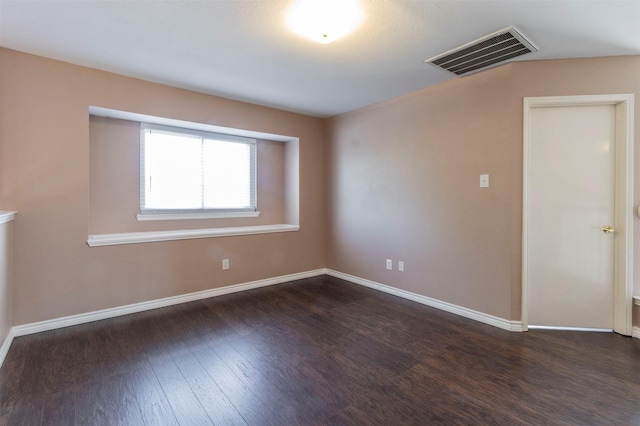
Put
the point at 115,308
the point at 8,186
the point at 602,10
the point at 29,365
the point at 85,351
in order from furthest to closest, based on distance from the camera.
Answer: the point at 115,308
the point at 8,186
the point at 85,351
the point at 29,365
the point at 602,10

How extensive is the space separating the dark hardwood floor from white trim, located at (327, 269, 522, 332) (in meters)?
0.10

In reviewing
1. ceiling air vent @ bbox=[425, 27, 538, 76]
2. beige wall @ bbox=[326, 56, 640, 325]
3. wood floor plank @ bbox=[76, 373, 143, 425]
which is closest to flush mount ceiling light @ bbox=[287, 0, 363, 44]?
ceiling air vent @ bbox=[425, 27, 538, 76]

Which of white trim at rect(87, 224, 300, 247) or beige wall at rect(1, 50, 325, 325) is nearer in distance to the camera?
beige wall at rect(1, 50, 325, 325)

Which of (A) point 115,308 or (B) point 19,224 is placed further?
(A) point 115,308

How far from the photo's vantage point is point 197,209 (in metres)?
3.79

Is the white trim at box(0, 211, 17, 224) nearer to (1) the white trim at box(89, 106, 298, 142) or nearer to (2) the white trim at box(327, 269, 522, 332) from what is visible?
(1) the white trim at box(89, 106, 298, 142)

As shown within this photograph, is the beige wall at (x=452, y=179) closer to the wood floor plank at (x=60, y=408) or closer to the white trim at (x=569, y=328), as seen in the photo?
the white trim at (x=569, y=328)

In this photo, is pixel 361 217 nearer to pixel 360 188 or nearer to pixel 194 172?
pixel 360 188

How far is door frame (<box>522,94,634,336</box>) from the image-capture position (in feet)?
7.97

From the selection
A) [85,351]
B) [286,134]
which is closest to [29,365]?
[85,351]

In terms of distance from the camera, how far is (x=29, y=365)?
204cm

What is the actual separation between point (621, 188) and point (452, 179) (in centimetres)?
130

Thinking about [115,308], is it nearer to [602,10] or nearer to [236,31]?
[236,31]

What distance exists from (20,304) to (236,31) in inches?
112
